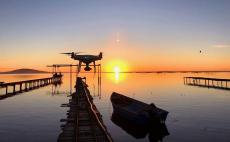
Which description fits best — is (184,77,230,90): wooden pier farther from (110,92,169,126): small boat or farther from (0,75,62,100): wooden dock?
(0,75,62,100): wooden dock

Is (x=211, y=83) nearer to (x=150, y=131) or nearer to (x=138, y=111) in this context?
(x=138, y=111)

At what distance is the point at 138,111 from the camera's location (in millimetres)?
30156

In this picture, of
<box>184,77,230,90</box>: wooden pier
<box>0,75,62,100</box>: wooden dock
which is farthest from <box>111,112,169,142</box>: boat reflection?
<box>184,77,230,90</box>: wooden pier

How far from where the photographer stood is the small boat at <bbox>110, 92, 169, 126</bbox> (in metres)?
27.8

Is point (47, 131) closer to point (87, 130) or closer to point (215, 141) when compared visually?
point (87, 130)

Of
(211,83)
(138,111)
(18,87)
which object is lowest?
(211,83)

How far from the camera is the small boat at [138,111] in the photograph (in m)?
27.8

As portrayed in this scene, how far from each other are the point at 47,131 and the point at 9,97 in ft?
126

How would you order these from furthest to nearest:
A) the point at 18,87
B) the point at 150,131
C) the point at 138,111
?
the point at 18,87, the point at 138,111, the point at 150,131

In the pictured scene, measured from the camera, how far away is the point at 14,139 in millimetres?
24594

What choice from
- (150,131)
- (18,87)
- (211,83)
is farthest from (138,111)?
(211,83)

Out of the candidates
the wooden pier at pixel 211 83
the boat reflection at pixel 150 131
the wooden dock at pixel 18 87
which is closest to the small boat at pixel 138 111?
the boat reflection at pixel 150 131

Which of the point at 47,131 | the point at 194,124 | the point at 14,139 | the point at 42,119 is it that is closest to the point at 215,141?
the point at 194,124

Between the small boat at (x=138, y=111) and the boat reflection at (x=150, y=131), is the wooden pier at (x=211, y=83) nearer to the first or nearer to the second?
the small boat at (x=138, y=111)
